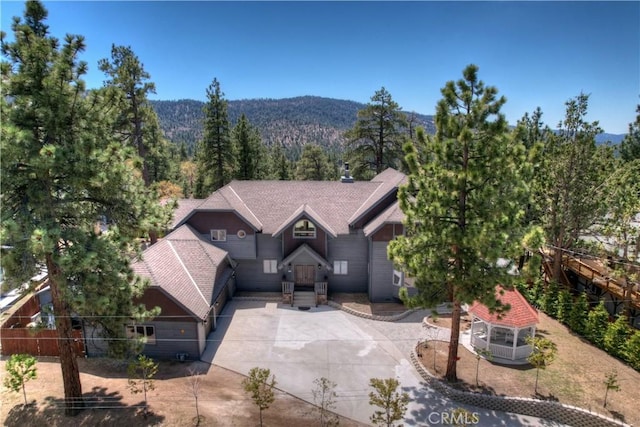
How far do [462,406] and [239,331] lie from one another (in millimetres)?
11614

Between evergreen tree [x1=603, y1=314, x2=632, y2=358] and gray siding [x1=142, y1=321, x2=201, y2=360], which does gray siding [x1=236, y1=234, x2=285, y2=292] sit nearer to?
gray siding [x1=142, y1=321, x2=201, y2=360]

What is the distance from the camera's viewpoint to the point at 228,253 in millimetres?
25297

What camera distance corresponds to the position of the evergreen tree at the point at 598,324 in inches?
768

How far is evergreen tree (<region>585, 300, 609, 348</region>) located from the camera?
64.0ft

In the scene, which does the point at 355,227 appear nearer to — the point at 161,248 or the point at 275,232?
the point at 275,232

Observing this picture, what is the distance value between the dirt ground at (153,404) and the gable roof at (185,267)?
3295 millimetres

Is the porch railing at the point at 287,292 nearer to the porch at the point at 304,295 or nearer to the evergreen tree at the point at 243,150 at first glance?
the porch at the point at 304,295

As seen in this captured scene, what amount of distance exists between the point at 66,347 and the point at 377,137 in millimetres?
36458

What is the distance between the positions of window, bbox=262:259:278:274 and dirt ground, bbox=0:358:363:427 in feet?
31.1

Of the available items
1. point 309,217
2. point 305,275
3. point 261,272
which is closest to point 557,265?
point 309,217

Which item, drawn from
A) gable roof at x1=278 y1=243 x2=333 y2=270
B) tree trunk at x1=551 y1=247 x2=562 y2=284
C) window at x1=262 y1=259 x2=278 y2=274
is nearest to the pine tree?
tree trunk at x1=551 y1=247 x2=562 y2=284

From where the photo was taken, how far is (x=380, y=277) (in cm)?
2478

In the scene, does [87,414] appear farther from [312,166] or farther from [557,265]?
[312,166]

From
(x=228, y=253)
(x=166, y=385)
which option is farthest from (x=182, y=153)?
(x=166, y=385)
